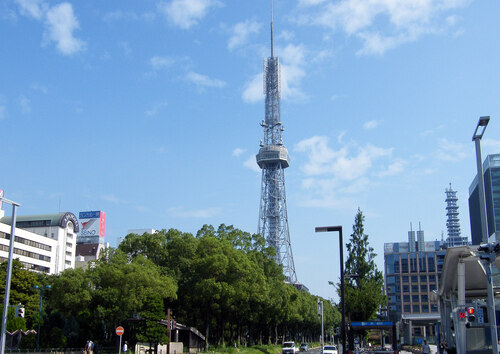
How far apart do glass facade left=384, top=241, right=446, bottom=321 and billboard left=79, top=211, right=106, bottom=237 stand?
75.5 m

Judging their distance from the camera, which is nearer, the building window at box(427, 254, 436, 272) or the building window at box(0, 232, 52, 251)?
the building window at box(0, 232, 52, 251)

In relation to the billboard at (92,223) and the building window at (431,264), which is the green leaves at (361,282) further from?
the building window at (431,264)

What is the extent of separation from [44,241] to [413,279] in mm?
96196

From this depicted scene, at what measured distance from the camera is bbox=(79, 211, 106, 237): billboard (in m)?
130

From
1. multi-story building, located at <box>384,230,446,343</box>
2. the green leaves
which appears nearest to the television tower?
multi-story building, located at <box>384,230,446,343</box>

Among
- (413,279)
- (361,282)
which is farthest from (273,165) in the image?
(361,282)

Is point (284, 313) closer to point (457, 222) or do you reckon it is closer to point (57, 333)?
point (57, 333)

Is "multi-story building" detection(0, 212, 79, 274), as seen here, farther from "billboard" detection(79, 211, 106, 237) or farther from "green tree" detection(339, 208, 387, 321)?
"green tree" detection(339, 208, 387, 321)

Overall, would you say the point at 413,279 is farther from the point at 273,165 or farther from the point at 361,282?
the point at 361,282

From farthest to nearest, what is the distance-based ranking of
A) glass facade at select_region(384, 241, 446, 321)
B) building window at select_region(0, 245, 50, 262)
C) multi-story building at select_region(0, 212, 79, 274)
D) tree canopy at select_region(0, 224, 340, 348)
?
glass facade at select_region(384, 241, 446, 321) < multi-story building at select_region(0, 212, 79, 274) < building window at select_region(0, 245, 50, 262) < tree canopy at select_region(0, 224, 340, 348)

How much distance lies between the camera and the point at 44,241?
9806 cm

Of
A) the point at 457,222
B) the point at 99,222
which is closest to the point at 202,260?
the point at 99,222

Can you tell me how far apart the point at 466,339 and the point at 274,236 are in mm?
116002

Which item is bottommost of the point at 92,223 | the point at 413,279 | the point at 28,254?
the point at 413,279
